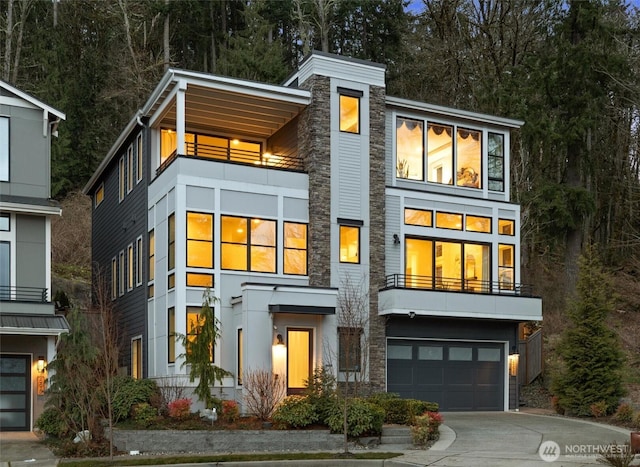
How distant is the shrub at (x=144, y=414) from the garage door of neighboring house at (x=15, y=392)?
15.3ft

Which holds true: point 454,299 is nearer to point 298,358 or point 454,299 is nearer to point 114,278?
point 298,358

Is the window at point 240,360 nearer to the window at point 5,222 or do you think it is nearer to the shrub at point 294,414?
the shrub at point 294,414

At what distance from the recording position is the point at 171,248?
78.9 ft

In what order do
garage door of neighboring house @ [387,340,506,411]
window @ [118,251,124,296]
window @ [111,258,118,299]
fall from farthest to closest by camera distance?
1. window @ [111,258,118,299]
2. window @ [118,251,124,296]
3. garage door of neighboring house @ [387,340,506,411]

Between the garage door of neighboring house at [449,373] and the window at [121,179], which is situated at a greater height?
the window at [121,179]

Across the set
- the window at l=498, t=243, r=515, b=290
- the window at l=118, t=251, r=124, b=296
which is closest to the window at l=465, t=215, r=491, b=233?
the window at l=498, t=243, r=515, b=290

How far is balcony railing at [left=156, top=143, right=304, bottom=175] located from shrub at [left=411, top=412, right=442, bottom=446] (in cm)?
894

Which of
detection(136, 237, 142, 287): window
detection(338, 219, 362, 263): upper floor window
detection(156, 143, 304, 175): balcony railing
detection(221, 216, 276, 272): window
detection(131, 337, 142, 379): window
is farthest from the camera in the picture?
detection(136, 237, 142, 287): window

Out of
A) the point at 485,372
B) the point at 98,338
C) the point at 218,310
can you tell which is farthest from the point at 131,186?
the point at 485,372

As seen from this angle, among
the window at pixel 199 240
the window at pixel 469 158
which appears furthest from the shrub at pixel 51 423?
the window at pixel 469 158

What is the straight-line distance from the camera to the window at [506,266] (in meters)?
28.3

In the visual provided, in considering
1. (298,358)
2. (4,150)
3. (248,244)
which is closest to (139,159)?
(4,150)

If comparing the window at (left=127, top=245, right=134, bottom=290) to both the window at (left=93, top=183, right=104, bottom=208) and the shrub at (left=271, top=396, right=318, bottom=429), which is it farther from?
the shrub at (left=271, top=396, right=318, bottom=429)

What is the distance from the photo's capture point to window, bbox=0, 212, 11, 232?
23.1 meters
